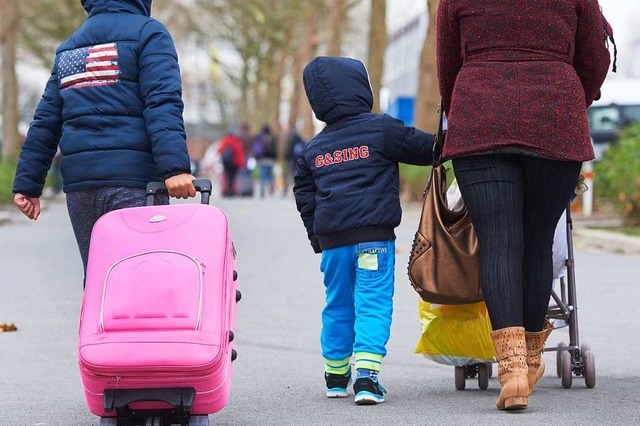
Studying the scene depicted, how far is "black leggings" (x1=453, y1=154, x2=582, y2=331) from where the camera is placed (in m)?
5.26

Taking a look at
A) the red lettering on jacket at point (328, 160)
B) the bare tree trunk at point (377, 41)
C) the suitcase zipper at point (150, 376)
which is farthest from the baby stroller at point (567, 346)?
the bare tree trunk at point (377, 41)

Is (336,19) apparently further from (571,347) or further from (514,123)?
(514,123)

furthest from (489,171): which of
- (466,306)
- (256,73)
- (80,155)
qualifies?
(256,73)

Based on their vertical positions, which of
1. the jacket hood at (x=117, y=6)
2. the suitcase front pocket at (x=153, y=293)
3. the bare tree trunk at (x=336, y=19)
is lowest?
the suitcase front pocket at (x=153, y=293)

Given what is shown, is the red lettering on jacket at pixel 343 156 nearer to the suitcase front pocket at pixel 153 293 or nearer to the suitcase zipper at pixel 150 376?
the suitcase front pocket at pixel 153 293

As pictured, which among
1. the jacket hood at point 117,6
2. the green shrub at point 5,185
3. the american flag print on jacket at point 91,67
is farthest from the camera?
the green shrub at point 5,185

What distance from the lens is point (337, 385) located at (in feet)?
19.3

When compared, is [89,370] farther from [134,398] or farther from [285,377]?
[285,377]

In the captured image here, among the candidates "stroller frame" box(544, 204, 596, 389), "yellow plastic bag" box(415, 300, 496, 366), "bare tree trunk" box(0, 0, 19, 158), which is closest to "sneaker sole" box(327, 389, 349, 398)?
"yellow plastic bag" box(415, 300, 496, 366)

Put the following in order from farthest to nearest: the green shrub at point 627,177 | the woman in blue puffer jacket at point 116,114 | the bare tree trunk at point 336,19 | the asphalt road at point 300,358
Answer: the bare tree trunk at point 336,19, the green shrub at point 627,177, the asphalt road at point 300,358, the woman in blue puffer jacket at point 116,114

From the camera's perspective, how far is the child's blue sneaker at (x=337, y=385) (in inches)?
231

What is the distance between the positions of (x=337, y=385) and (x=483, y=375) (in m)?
0.63

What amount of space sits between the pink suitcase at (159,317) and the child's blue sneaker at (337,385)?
1.17 meters

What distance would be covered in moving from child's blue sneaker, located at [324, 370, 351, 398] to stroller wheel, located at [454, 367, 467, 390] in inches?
19.7
